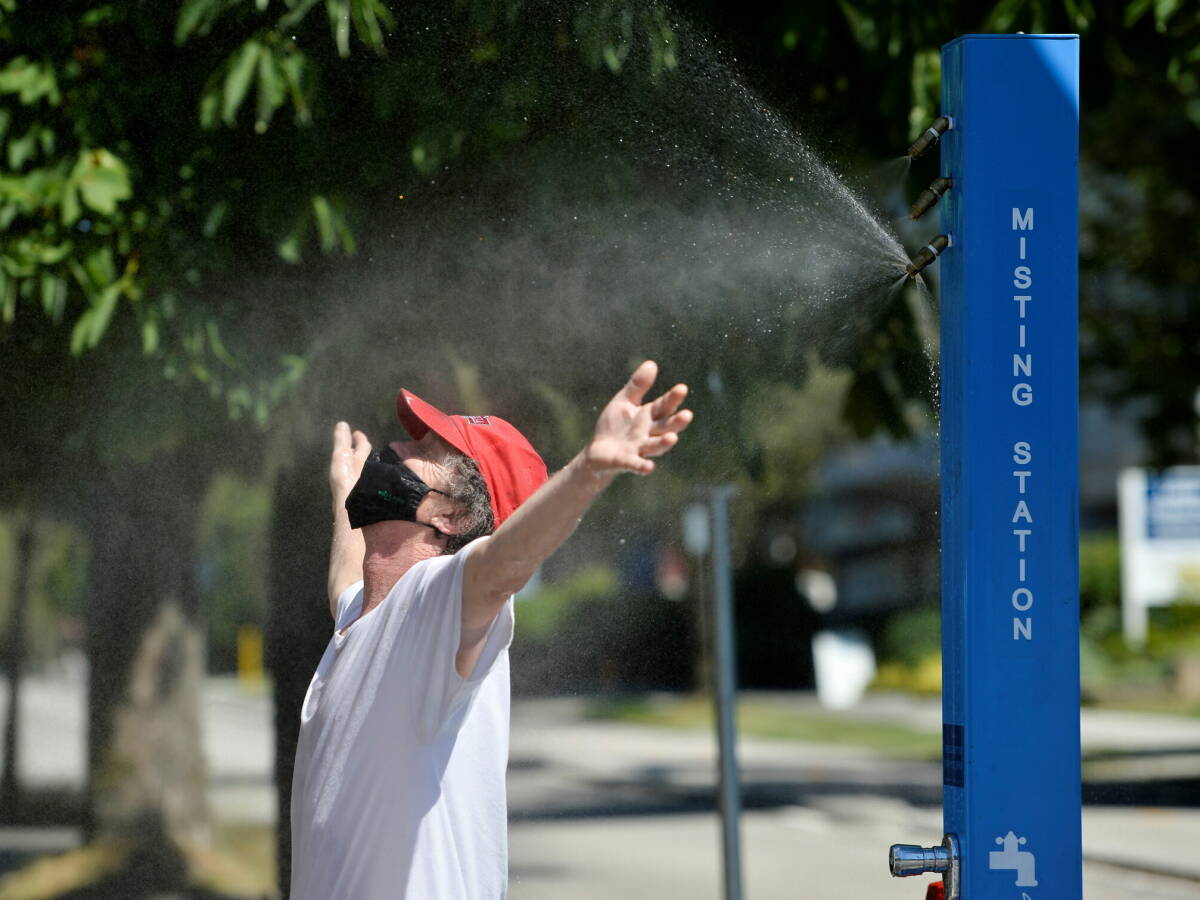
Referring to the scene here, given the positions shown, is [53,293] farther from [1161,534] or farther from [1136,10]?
[1161,534]

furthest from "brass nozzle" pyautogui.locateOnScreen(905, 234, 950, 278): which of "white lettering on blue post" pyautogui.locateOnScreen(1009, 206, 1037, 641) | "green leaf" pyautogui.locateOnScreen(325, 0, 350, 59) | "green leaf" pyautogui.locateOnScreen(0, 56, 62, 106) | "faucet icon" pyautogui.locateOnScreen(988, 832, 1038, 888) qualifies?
"green leaf" pyautogui.locateOnScreen(0, 56, 62, 106)

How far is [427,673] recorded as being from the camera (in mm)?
2277

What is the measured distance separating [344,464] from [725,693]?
→ 1986 mm

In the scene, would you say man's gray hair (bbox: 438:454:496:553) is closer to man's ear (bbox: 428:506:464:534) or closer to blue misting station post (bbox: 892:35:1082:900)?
man's ear (bbox: 428:506:464:534)

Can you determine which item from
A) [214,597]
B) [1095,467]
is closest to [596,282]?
[214,597]

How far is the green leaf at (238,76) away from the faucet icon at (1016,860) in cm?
244

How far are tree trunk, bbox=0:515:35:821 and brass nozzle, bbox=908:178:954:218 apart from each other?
19.2 feet

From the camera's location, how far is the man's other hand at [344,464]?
2.92 metres

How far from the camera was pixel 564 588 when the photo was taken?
14.2 feet

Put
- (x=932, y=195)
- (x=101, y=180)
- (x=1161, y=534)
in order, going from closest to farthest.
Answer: (x=932, y=195) < (x=101, y=180) < (x=1161, y=534)

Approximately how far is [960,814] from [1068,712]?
0.75ft

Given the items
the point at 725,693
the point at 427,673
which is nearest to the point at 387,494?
the point at 427,673

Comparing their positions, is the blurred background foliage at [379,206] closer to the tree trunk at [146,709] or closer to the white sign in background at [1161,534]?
the tree trunk at [146,709]

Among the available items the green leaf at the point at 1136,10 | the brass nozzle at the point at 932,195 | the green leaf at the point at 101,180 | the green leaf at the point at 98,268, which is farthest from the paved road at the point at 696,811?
the brass nozzle at the point at 932,195
